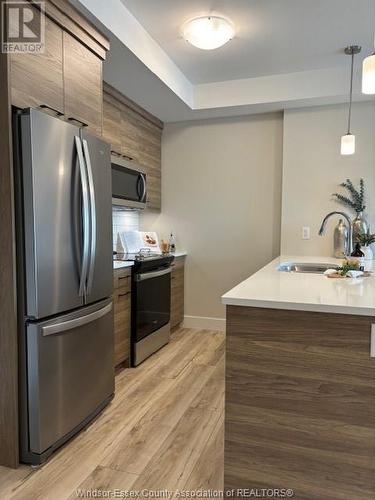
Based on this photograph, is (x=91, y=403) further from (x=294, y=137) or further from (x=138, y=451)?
(x=294, y=137)

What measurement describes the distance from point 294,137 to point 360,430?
286 cm

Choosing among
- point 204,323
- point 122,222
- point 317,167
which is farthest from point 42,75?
point 204,323

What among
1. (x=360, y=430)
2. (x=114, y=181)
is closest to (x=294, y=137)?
(x=114, y=181)

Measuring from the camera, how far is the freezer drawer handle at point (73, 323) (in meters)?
1.73

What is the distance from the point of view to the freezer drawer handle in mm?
1728

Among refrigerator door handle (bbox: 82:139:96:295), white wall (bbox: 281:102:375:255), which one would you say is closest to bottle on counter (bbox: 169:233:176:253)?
white wall (bbox: 281:102:375:255)

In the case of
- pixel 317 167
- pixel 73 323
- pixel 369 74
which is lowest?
pixel 73 323

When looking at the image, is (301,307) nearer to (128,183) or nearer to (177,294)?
(128,183)

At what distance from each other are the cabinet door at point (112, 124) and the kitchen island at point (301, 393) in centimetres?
203

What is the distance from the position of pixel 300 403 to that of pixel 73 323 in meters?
1.15

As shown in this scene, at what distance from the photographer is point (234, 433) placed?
146cm

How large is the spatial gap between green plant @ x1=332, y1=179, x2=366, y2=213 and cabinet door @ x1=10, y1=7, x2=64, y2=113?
8.51 ft

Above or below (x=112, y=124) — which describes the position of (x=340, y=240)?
below

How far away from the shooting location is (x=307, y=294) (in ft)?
4.88
